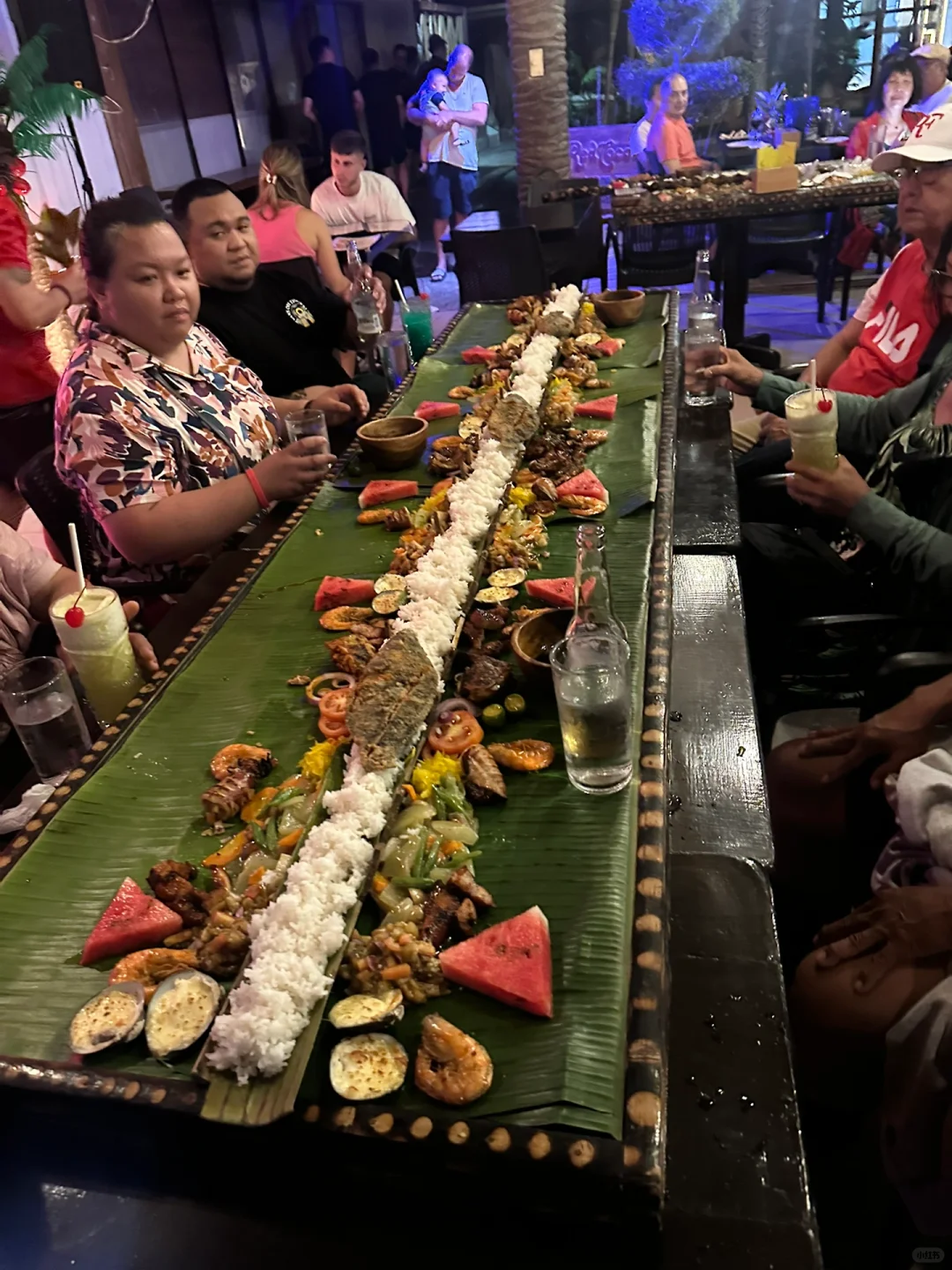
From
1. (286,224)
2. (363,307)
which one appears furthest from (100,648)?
(286,224)

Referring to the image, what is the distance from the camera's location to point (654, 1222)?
102cm

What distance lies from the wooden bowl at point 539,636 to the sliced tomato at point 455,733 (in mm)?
174

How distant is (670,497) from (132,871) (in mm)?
1867

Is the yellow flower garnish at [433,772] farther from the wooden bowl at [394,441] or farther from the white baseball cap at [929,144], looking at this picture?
the white baseball cap at [929,144]

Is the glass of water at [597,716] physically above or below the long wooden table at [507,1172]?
above

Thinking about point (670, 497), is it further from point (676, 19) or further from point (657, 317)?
point (676, 19)

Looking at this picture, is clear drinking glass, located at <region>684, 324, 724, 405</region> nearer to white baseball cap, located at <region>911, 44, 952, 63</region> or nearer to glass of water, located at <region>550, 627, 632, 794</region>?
glass of water, located at <region>550, 627, 632, 794</region>

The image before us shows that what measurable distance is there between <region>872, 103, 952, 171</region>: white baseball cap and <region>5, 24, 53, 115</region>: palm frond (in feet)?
19.2

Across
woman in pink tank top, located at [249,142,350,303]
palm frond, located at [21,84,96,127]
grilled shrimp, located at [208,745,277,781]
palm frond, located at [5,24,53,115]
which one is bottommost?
grilled shrimp, located at [208,745,277,781]

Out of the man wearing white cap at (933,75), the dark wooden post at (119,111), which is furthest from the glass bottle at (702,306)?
the dark wooden post at (119,111)

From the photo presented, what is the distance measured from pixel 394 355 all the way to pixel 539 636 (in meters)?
3.28

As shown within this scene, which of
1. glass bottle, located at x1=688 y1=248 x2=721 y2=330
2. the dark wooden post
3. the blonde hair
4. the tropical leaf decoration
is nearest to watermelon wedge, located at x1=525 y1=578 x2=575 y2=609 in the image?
glass bottle, located at x1=688 y1=248 x2=721 y2=330

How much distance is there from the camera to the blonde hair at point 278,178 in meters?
5.00

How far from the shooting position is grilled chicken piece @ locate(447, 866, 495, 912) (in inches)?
54.9
